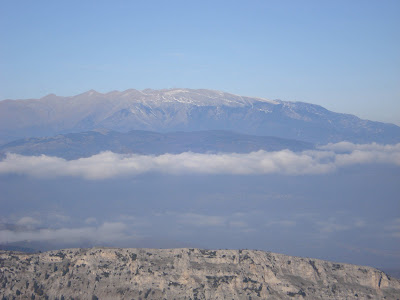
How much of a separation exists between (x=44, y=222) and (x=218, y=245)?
231 feet

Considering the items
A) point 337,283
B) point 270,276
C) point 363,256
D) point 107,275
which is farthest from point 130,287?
point 363,256

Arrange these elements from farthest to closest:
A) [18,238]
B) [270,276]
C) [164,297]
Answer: [18,238] → [270,276] → [164,297]

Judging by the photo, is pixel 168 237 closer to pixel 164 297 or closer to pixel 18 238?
pixel 18 238

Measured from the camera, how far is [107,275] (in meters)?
57.8

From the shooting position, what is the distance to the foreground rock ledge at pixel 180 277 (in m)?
56.6

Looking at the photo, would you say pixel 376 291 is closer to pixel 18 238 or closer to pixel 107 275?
pixel 107 275

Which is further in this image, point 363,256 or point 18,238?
point 363,256

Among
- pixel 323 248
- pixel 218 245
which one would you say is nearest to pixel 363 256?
pixel 323 248

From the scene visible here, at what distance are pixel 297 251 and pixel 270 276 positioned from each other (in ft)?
407

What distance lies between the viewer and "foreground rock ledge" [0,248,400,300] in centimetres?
5659

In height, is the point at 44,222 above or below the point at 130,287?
below

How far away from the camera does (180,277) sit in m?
58.5

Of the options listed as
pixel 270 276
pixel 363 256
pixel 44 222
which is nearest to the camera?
pixel 270 276

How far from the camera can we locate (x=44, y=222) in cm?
19838
